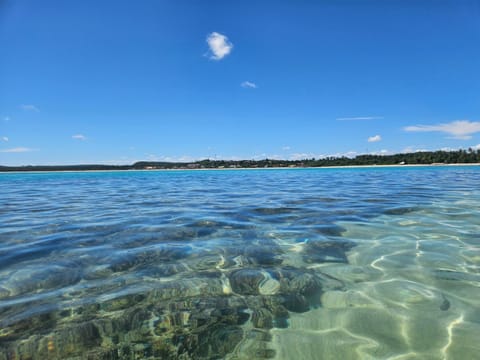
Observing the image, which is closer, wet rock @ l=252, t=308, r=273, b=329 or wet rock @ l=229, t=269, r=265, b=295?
wet rock @ l=252, t=308, r=273, b=329

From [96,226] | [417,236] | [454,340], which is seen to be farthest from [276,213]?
[454,340]

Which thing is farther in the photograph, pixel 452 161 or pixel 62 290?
pixel 452 161

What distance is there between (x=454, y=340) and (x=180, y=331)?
6.90 ft

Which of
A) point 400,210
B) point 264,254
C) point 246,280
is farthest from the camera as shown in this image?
point 400,210

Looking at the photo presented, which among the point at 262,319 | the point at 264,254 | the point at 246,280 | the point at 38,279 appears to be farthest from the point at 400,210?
the point at 38,279

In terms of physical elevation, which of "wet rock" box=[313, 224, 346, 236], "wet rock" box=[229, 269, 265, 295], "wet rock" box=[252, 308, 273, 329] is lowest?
"wet rock" box=[252, 308, 273, 329]

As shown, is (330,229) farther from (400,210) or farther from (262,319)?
(262,319)

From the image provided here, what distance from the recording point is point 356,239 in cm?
429

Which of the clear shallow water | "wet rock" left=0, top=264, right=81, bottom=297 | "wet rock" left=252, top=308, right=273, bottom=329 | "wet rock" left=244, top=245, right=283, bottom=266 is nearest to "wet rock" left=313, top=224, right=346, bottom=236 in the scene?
the clear shallow water

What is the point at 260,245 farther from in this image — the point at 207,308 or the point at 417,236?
the point at 417,236

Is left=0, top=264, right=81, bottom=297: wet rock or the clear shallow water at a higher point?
left=0, top=264, right=81, bottom=297: wet rock

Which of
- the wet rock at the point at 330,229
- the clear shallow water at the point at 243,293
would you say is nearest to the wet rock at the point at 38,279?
the clear shallow water at the point at 243,293

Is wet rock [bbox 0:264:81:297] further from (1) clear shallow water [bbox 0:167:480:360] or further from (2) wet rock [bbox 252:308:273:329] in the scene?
(2) wet rock [bbox 252:308:273:329]

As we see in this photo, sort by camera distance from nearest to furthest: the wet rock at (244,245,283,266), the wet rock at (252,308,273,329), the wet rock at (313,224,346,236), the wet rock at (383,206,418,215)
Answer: the wet rock at (252,308,273,329) < the wet rock at (244,245,283,266) < the wet rock at (313,224,346,236) < the wet rock at (383,206,418,215)
